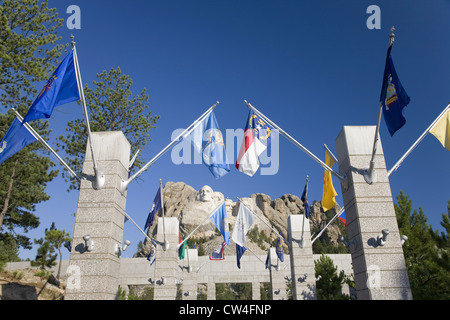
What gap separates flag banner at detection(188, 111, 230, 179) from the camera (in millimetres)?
14234

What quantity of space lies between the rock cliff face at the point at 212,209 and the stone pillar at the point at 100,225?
6995 cm

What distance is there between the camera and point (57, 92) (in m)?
11.0

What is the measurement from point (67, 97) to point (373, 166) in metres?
10.2

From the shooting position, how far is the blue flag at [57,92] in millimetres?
10664

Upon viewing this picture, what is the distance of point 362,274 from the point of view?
12.0 m

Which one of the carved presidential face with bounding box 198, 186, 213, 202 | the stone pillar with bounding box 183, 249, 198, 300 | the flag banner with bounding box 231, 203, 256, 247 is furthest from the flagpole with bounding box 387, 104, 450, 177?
the carved presidential face with bounding box 198, 186, 213, 202

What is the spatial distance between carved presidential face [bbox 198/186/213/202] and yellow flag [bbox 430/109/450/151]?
87015mm

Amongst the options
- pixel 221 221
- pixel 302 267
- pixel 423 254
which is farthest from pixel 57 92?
pixel 423 254

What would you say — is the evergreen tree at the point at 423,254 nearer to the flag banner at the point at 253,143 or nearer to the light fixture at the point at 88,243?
the flag banner at the point at 253,143

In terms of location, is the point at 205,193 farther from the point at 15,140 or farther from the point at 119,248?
the point at 15,140

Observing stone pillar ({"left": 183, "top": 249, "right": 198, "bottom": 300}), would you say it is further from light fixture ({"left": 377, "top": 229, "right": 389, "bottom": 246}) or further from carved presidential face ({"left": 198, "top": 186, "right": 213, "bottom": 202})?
carved presidential face ({"left": 198, "top": 186, "right": 213, "bottom": 202})

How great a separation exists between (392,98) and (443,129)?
3484mm
